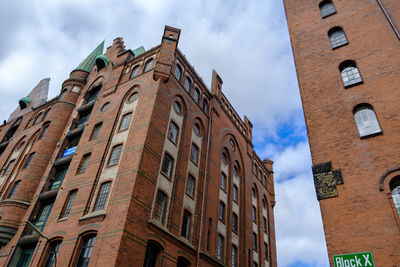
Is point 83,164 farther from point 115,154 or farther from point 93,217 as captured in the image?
point 93,217

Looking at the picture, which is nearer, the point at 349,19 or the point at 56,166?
the point at 349,19

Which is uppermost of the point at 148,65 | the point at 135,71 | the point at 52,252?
the point at 148,65

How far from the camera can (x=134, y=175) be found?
17375 millimetres

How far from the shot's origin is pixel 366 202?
→ 36.3 ft

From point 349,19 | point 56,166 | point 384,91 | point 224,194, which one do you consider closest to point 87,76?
point 56,166

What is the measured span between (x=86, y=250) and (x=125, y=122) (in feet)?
29.6

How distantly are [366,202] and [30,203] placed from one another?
2258cm

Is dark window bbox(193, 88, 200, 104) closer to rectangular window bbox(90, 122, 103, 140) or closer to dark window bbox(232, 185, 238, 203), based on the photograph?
rectangular window bbox(90, 122, 103, 140)

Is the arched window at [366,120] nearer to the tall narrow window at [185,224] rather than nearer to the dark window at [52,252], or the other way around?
the tall narrow window at [185,224]

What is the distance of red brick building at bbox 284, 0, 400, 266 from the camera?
1070 centimetres

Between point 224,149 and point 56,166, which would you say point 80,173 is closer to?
point 56,166

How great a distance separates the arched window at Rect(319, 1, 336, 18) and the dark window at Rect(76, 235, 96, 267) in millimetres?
18497

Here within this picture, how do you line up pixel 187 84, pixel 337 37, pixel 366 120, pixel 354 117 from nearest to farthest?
pixel 366 120, pixel 354 117, pixel 337 37, pixel 187 84

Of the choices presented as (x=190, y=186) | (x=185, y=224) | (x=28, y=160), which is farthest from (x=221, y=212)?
(x=28, y=160)
